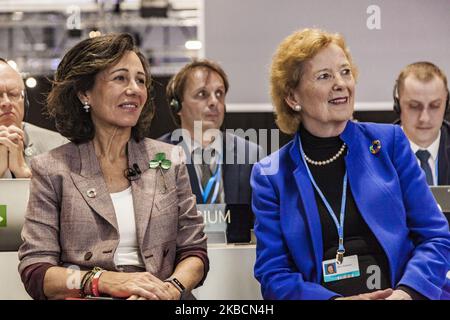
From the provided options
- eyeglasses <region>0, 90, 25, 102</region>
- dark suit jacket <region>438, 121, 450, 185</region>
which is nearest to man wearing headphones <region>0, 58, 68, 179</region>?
eyeglasses <region>0, 90, 25, 102</region>

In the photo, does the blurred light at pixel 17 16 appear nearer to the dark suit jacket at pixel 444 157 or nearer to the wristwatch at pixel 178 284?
the wristwatch at pixel 178 284

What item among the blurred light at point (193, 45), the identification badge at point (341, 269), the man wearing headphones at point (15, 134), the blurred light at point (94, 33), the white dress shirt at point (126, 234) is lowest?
the identification badge at point (341, 269)

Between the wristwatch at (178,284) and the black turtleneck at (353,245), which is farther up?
the black turtleneck at (353,245)

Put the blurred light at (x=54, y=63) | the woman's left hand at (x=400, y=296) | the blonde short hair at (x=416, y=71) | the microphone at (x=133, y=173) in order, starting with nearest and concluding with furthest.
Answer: the woman's left hand at (x=400, y=296) → the microphone at (x=133, y=173) → the blurred light at (x=54, y=63) → the blonde short hair at (x=416, y=71)

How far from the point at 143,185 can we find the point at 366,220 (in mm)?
710

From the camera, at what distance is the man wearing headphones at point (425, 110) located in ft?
8.32

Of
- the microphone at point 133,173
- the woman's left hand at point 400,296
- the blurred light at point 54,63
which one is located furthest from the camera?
the blurred light at point 54,63

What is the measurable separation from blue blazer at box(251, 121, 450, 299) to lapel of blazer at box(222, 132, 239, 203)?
16 centimetres

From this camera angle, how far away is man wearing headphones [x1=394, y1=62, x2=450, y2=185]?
8.32ft

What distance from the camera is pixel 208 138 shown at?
251cm

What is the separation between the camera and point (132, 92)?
7.68 ft

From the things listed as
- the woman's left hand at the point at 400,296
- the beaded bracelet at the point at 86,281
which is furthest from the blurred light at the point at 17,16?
the woman's left hand at the point at 400,296

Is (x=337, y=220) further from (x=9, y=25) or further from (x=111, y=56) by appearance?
(x=9, y=25)

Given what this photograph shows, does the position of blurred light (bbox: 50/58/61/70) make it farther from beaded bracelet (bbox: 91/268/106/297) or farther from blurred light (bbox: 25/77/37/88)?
beaded bracelet (bbox: 91/268/106/297)
